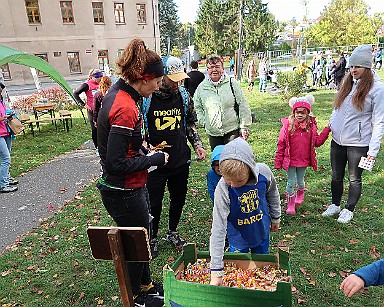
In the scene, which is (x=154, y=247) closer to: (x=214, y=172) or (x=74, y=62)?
(x=214, y=172)

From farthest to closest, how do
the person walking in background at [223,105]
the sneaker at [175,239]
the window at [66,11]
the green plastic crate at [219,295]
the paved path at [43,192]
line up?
the window at [66,11], the paved path at [43,192], the person walking in background at [223,105], the sneaker at [175,239], the green plastic crate at [219,295]

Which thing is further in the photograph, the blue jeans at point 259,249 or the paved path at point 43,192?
the paved path at point 43,192

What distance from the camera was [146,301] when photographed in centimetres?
296

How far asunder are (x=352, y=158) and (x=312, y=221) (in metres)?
0.99

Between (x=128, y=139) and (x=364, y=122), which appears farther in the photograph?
(x=364, y=122)

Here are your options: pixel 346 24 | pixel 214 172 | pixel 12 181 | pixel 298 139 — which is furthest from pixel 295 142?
pixel 346 24

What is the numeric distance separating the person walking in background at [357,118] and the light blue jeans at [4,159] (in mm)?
5443

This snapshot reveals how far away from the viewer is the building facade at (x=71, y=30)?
29.7 metres

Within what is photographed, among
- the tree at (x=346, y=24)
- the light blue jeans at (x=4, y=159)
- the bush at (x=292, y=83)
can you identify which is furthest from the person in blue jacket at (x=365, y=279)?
the tree at (x=346, y=24)

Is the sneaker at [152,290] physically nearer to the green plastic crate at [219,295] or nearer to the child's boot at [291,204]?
the green plastic crate at [219,295]

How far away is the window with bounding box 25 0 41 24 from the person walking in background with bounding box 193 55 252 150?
3181 centimetres

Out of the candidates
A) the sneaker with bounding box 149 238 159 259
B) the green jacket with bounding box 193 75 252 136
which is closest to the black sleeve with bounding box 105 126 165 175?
the sneaker with bounding box 149 238 159 259

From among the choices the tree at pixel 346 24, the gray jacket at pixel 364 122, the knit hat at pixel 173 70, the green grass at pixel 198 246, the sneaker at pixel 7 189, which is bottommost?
the sneaker at pixel 7 189

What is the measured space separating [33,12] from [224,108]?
107 feet
